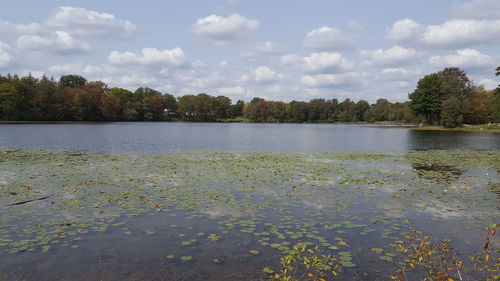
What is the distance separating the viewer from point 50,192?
16562 mm

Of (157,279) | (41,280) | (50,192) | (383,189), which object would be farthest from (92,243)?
(383,189)

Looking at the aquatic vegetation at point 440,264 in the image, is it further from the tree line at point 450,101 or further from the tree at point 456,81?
the tree at point 456,81

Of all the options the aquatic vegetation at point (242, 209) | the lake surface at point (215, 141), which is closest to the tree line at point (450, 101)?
the lake surface at point (215, 141)

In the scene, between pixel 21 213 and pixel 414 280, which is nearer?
pixel 414 280

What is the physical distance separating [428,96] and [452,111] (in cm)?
1163

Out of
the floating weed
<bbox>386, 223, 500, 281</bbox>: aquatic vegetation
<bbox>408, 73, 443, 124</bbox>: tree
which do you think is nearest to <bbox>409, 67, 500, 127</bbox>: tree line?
<bbox>408, 73, 443, 124</bbox>: tree

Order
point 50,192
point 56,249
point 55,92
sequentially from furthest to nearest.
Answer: point 55,92, point 50,192, point 56,249

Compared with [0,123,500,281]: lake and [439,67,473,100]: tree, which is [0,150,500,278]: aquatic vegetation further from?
[439,67,473,100]: tree

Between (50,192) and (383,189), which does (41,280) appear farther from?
(383,189)

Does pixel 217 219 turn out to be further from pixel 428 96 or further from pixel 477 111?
pixel 477 111

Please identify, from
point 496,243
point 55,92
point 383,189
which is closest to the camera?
point 496,243

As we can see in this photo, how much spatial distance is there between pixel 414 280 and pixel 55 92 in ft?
538

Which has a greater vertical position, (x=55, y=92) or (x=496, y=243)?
(x=55, y=92)

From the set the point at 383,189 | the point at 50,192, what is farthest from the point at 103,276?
the point at 383,189
